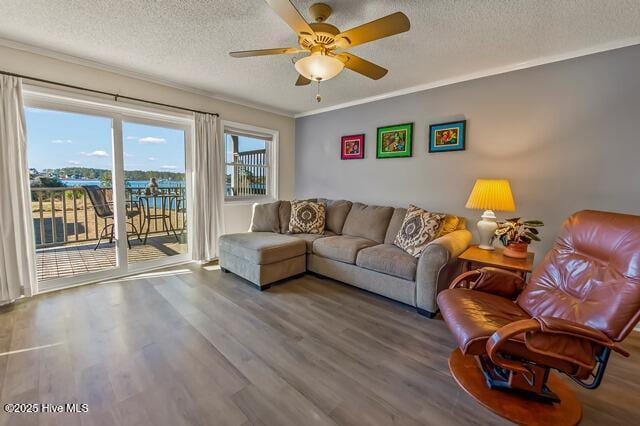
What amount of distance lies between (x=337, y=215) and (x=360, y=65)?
218 centimetres

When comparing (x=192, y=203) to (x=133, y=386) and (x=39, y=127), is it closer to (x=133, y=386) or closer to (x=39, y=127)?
(x=39, y=127)

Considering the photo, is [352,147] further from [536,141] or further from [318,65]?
[318,65]

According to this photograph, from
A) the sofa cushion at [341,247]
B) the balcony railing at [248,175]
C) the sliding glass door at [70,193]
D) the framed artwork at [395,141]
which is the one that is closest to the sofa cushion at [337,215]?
the sofa cushion at [341,247]

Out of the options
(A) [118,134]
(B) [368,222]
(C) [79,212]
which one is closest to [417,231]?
(B) [368,222]

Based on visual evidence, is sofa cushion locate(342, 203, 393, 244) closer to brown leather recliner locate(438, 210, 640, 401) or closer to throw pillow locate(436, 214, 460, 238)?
throw pillow locate(436, 214, 460, 238)

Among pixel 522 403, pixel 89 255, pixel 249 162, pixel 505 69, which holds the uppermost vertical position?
pixel 505 69

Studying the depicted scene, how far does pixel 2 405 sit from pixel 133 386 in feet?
1.96

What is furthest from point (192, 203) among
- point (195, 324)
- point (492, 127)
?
point (492, 127)

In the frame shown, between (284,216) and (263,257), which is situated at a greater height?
(284,216)

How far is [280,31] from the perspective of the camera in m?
2.23

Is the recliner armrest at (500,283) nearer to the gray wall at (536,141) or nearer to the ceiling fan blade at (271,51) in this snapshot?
the gray wall at (536,141)

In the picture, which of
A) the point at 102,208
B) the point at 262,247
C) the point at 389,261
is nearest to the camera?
the point at 389,261

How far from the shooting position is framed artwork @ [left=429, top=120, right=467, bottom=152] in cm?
317

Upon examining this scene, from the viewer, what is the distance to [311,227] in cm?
381
